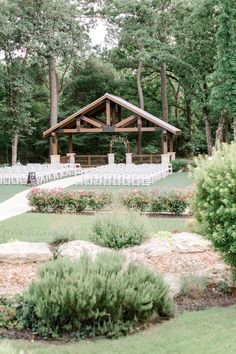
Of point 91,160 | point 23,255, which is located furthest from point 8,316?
point 91,160

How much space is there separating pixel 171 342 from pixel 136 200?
11489 mm

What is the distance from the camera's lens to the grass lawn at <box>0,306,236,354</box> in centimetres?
585

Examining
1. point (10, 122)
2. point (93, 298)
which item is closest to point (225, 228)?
point (93, 298)

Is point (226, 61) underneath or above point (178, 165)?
above

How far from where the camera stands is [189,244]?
1063 cm

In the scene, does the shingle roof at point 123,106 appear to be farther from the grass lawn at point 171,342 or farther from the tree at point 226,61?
the grass lawn at point 171,342

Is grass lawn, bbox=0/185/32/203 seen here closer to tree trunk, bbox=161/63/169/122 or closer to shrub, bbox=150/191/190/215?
shrub, bbox=150/191/190/215

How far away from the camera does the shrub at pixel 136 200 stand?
17516mm

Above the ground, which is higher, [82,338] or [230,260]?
[230,260]

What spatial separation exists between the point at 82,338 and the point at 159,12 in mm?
43526

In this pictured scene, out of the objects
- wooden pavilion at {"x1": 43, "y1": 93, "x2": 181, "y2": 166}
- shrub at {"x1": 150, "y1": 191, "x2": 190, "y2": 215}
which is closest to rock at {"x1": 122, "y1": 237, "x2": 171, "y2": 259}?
shrub at {"x1": 150, "y1": 191, "x2": 190, "y2": 215}

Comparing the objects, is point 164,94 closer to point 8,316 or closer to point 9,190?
point 9,190

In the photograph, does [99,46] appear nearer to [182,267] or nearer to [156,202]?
[156,202]

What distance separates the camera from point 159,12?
153 ft
